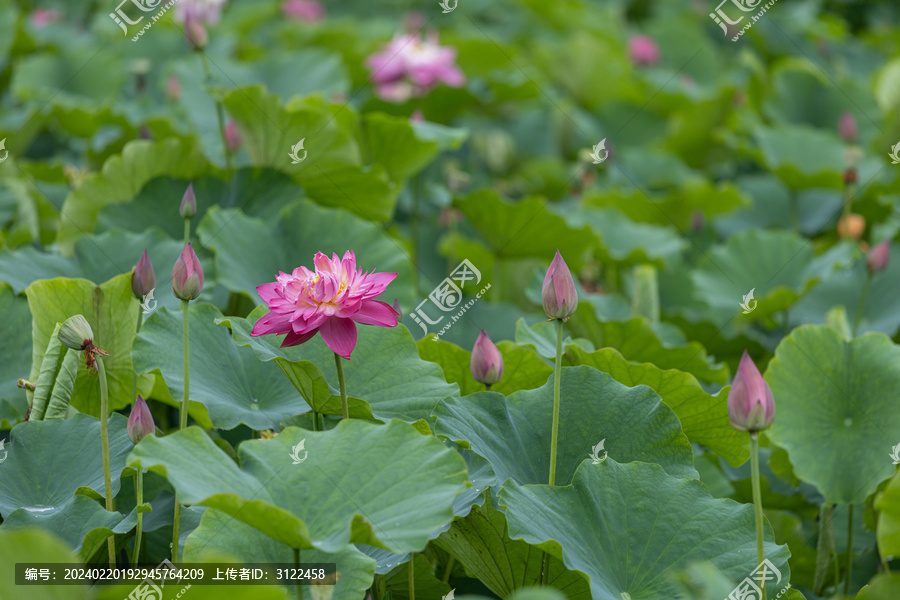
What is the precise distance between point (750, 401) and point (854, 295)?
4.61 feet

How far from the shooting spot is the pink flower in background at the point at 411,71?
7.98 ft

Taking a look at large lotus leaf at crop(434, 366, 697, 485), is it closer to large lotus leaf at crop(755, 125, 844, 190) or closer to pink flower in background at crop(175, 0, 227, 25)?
large lotus leaf at crop(755, 125, 844, 190)

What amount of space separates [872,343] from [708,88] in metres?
2.62

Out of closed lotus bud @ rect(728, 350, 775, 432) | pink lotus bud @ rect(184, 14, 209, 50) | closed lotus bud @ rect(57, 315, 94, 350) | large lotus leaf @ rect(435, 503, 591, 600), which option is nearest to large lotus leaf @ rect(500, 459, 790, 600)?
large lotus leaf @ rect(435, 503, 591, 600)

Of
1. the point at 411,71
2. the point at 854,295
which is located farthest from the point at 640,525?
the point at 411,71

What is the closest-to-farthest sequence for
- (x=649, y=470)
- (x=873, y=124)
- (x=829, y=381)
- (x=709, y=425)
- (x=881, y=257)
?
1. (x=649, y=470)
2. (x=709, y=425)
3. (x=829, y=381)
4. (x=881, y=257)
5. (x=873, y=124)

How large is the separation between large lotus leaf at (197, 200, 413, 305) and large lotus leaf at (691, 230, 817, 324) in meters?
0.96

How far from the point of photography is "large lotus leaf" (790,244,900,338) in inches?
83.5

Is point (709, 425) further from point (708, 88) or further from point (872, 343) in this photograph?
point (708, 88)

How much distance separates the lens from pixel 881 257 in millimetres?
1870

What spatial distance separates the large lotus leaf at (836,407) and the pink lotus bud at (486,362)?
0.51 m

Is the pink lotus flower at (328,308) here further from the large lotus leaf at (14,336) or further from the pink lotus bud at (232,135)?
the pink lotus bud at (232,135)

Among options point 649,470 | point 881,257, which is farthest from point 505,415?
point 881,257

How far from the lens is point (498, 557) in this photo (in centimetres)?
115
